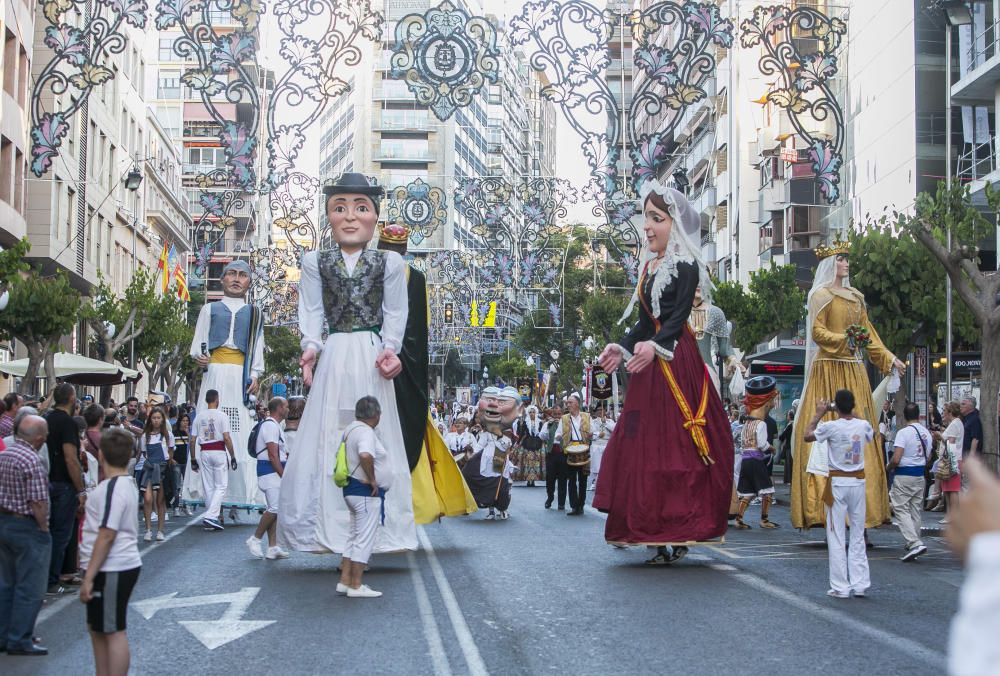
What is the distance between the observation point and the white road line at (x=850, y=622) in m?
7.50

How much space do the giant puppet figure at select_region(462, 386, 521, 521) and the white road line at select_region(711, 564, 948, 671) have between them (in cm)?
797

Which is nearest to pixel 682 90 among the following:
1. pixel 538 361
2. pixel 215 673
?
pixel 215 673

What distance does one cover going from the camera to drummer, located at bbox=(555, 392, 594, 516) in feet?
64.2

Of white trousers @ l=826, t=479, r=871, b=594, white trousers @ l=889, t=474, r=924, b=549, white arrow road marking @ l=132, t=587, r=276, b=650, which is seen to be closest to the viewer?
white arrow road marking @ l=132, t=587, r=276, b=650

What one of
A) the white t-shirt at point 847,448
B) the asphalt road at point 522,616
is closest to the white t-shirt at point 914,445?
the asphalt road at point 522,616

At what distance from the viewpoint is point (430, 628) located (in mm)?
8219

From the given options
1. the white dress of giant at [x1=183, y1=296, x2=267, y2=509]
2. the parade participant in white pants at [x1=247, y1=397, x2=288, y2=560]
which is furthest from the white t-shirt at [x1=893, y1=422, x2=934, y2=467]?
the white dress of giant at [x1=183, y1=296, x2=267, y2=509]

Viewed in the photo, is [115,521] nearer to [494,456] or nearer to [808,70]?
[808,70]

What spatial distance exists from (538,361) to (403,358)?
233 ft

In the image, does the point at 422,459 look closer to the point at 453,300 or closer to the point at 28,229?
the point at 28,229

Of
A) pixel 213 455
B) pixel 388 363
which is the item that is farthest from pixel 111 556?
pixel 213 455

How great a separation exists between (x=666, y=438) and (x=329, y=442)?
2916 mm

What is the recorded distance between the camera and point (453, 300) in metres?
57.7

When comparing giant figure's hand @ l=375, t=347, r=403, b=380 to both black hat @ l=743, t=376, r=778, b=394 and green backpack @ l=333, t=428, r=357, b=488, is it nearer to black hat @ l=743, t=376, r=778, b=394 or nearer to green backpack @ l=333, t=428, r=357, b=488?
green backpack @ l=333, t=428, r=357, b=488
